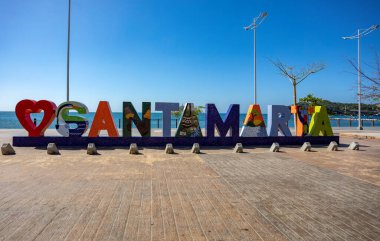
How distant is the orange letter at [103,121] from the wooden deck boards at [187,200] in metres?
4.48

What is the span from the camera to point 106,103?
15219 mm

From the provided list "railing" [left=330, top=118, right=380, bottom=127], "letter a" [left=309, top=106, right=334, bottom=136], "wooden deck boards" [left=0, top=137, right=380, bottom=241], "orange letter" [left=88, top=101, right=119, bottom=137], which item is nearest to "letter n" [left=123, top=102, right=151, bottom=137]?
"orange letter" [left=88, top=101, right=119, bottom=137]

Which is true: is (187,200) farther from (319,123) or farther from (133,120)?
(319,123)

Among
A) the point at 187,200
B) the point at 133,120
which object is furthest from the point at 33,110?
the point at 187,200

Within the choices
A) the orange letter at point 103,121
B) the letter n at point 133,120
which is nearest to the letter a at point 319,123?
the letter n at point 133,120

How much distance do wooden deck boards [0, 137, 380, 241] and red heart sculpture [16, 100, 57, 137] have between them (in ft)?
14.0

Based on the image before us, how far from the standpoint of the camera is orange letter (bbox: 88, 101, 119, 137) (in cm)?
1511

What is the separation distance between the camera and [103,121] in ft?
50.2

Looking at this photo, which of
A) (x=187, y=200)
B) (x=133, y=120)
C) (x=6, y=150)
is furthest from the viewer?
(x=133, y=120)

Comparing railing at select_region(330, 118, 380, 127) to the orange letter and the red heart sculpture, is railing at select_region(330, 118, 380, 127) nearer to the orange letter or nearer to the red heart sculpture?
the orange letter

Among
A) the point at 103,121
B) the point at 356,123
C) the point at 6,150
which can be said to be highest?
the point at 356,123

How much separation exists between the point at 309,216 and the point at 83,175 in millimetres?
6456

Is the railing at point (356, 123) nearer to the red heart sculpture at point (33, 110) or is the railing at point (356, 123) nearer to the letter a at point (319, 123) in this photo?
the letter a at point (319, 123)

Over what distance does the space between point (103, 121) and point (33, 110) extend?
3.82m
